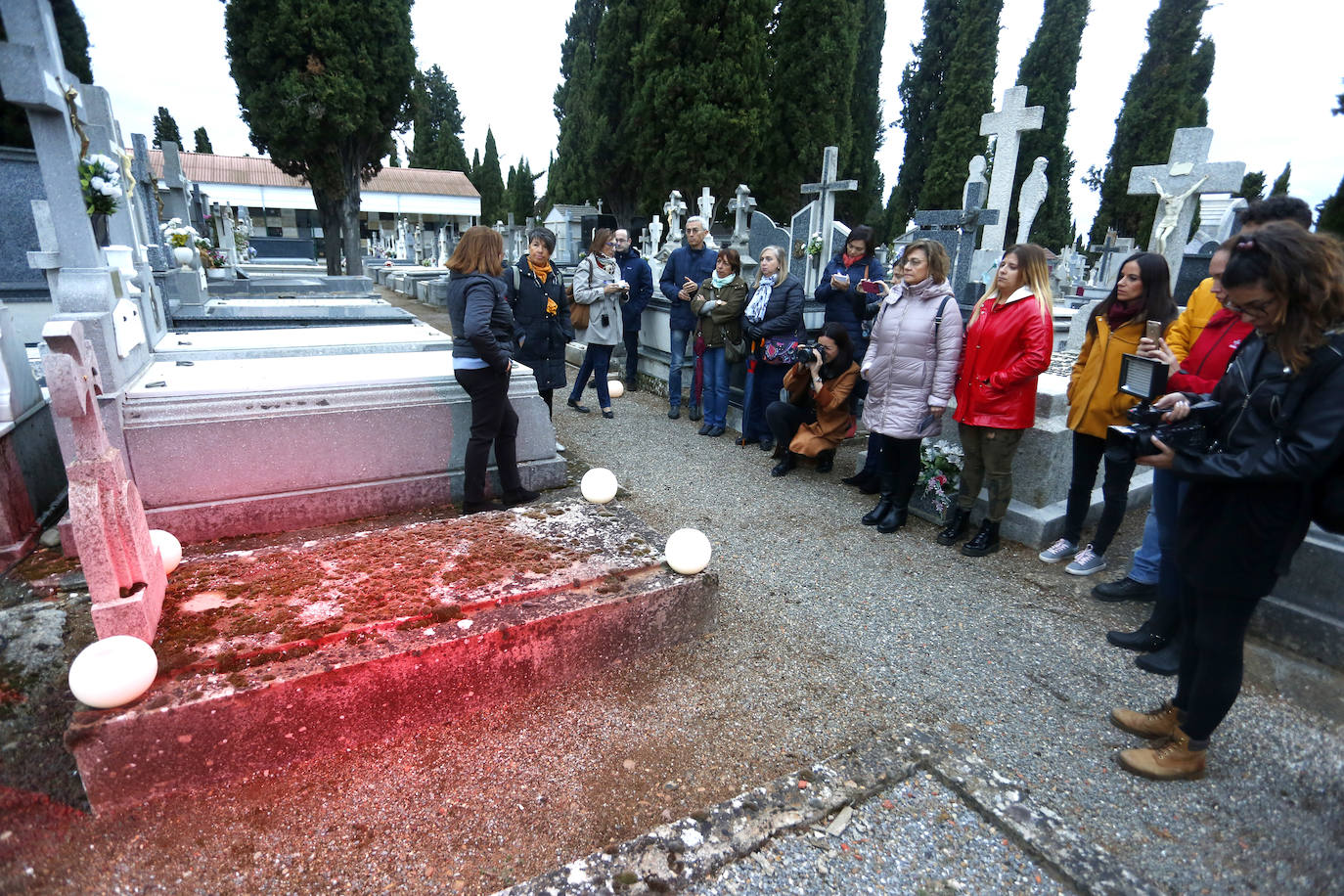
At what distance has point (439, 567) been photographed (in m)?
2.72

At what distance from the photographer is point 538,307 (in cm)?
536

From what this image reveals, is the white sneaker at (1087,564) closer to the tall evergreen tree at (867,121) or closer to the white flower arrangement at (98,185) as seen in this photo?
the white flower arrangement at (98,185)

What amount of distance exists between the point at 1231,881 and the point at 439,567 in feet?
8.94

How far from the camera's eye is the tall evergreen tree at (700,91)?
1930 centimetres

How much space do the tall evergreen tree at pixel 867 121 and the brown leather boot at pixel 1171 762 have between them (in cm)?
2456

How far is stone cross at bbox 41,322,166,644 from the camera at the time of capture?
2.01 metres

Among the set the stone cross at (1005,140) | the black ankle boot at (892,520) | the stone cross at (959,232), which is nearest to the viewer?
the black ankle boot at (892,520)

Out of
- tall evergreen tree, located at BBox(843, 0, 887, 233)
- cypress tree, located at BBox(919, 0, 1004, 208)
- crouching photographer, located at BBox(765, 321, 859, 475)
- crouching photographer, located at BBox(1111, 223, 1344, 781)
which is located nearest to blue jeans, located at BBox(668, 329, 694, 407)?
crouching photographer, located at BBox(765, 321, 859, 475)

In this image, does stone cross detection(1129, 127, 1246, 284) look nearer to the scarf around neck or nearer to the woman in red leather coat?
the scarf around neck

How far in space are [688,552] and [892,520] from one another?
195cm

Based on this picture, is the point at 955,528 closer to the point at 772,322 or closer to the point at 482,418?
the point at 772,322

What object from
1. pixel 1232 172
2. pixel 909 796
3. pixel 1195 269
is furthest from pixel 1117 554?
pixel 1232 172

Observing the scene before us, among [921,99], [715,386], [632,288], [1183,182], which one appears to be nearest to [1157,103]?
[921,99]

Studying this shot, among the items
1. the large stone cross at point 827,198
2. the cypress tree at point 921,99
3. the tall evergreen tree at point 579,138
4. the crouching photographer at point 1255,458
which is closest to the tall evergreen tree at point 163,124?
the tall evergreen tree at point 579,138
